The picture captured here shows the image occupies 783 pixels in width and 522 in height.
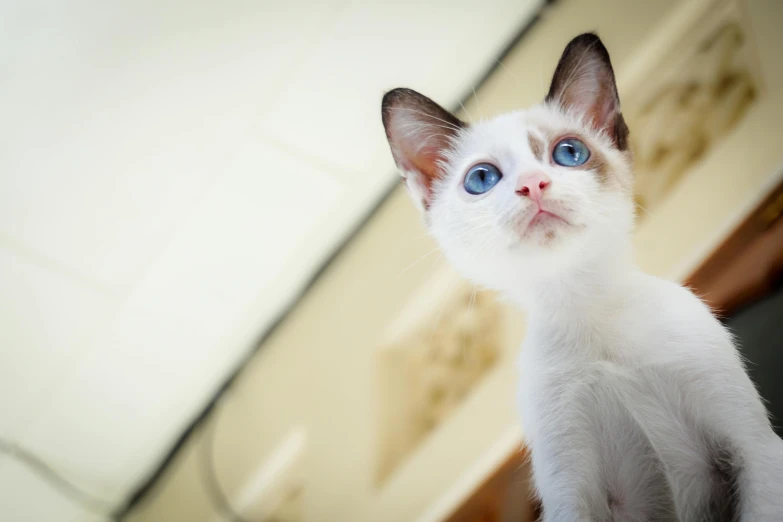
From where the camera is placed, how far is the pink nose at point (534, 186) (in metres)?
0.55

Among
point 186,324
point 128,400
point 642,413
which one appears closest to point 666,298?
point 642,413

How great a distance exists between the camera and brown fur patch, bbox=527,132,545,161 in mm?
608

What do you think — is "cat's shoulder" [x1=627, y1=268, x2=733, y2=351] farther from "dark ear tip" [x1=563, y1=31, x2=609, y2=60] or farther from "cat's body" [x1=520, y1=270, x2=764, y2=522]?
"dark ear tip" [x1=563, y1=31, x2=609, y2=60]

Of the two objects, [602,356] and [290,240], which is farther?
[290,240]

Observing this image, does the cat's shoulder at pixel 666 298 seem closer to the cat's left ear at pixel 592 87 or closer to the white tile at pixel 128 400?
the cat's left ear at pixel 592 87

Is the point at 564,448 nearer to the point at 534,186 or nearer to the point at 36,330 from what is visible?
the point at 534,186

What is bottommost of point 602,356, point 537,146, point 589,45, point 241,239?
point 241,239

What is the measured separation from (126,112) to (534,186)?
629 millimetres

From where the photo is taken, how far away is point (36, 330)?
33.8 inches

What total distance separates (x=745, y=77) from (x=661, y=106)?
0.12 meters

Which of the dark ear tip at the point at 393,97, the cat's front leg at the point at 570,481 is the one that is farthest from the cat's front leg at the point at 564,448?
the dark ear tip at the point at 393,97

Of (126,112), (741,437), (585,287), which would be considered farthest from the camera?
(126,112)

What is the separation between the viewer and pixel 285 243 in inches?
34.0

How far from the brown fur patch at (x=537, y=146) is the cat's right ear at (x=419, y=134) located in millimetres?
102
